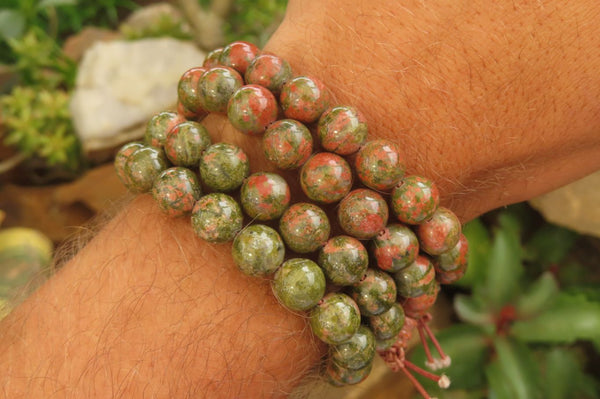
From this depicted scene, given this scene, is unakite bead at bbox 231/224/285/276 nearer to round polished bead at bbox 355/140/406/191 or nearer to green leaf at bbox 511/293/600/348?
round polished bead at bbox 355/140/406/191

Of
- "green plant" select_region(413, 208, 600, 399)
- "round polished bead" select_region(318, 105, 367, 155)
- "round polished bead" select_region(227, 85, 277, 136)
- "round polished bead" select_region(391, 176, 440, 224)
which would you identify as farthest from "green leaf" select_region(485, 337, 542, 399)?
"round polished bead" select_region(227, 85, 277, 136)

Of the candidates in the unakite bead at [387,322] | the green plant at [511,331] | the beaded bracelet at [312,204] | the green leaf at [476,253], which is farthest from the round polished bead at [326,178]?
the green leaf at [476,253]

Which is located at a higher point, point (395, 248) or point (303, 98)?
point (303, 98)

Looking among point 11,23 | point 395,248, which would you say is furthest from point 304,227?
point 11,23

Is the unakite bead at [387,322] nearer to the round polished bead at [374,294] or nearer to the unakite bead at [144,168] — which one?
the round polished bead at [374,294]

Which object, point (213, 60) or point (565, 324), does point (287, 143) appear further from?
point (565, 324)

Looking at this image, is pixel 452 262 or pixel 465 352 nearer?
pixel 452 262
